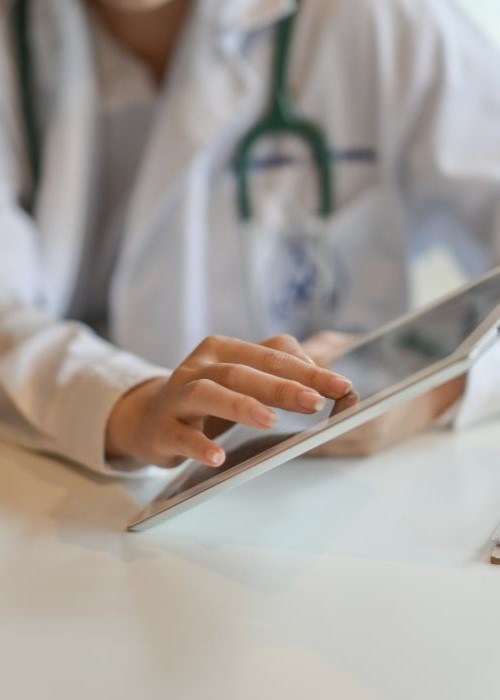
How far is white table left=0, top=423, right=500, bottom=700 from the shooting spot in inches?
15.7

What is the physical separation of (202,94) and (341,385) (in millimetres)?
530

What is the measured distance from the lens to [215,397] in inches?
19.7

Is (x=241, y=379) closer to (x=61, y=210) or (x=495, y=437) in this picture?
(x=495, y=437)

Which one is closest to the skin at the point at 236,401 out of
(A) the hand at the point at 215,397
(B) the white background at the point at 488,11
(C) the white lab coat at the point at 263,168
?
(A) the hand at the point at 215,397

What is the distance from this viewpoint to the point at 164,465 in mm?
574

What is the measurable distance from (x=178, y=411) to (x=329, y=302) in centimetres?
47

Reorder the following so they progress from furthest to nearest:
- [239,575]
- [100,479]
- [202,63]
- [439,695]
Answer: [202,63] < [100,479] < [239,575] < [439,695]

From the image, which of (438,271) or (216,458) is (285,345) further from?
(438,271)

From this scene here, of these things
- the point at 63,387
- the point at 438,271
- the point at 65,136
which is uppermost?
the point at 65,136

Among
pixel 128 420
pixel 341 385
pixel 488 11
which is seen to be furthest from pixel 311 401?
pixel 488 11

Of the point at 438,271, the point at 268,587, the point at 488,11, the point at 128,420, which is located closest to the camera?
the point at 268,587

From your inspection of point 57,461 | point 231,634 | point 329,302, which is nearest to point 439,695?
point 231,634

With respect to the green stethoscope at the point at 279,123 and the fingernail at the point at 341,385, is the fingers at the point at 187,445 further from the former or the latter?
the green stethoscope at the point at 279,123

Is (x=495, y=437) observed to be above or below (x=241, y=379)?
below
